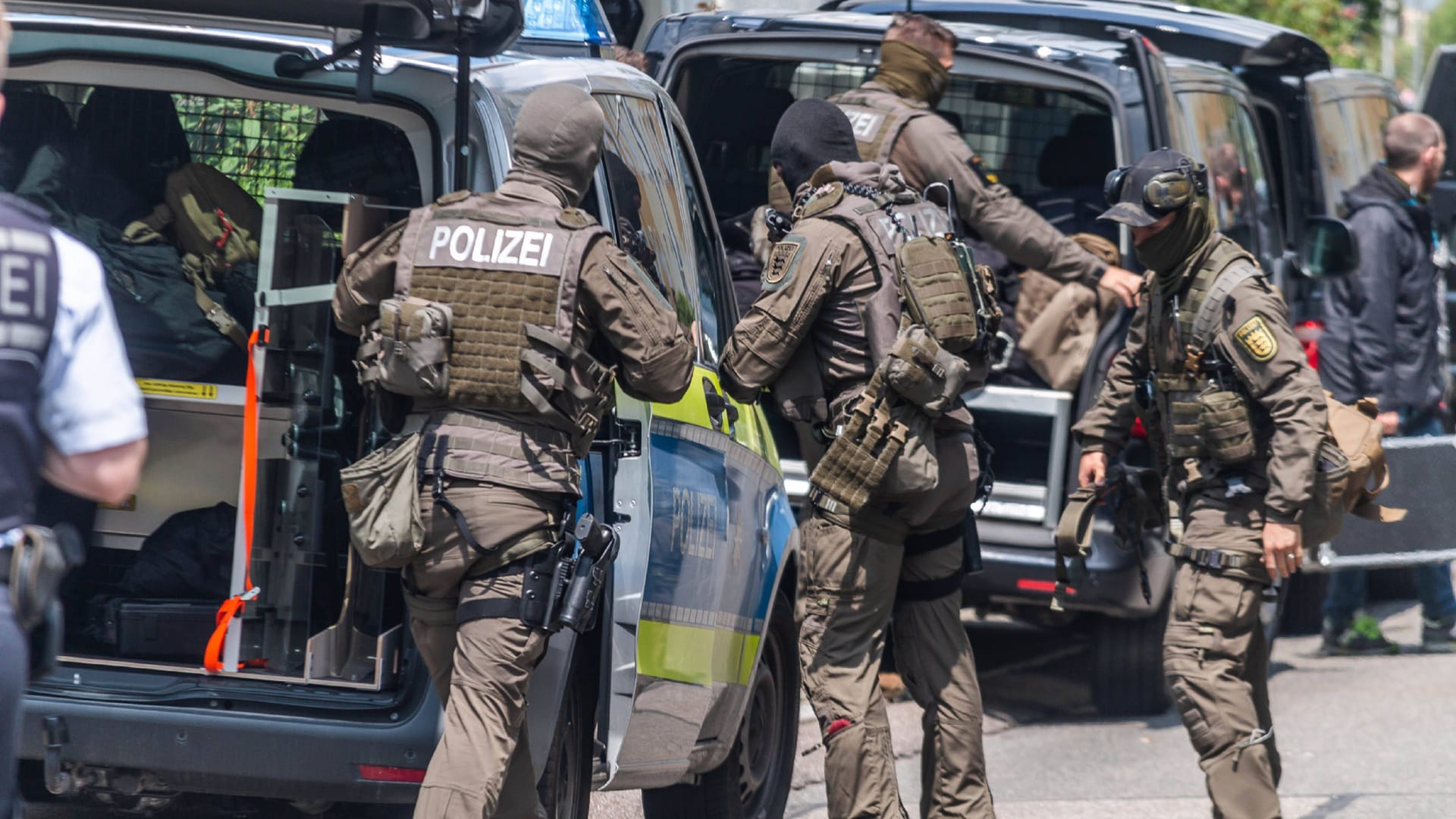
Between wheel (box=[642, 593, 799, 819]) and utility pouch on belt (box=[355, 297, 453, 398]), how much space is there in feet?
4.92

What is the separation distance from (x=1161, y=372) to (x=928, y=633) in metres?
0.93

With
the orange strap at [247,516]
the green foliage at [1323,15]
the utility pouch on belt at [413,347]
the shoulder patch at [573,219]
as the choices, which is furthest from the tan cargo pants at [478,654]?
the green foliage at [1323,15]

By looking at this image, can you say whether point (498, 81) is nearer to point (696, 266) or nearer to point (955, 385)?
point (696, 266)

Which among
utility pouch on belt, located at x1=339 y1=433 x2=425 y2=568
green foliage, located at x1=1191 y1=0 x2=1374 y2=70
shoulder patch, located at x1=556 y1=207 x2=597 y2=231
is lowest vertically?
green foliage, located at x1=1191 y1=0 x2=1374 y2=70

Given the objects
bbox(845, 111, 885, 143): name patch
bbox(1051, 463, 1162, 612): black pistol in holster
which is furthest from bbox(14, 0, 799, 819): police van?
bbox(845, 111, 885, 143): name patch

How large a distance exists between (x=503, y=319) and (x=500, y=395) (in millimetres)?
152

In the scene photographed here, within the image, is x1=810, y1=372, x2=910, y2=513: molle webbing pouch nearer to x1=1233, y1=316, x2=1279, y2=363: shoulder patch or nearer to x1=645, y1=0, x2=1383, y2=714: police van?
x1=1233, y1=316, x2=1279, y2=363: shoulder patch

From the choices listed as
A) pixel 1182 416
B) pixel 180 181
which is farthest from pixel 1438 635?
pixel 180 181

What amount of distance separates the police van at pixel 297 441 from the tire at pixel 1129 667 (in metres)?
2.37

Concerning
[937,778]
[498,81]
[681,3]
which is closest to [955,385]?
[937,778]

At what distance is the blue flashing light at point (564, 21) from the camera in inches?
194

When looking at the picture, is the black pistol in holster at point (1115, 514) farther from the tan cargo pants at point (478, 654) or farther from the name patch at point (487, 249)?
the name patch at point (487, 249)

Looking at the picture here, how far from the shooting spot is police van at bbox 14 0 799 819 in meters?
3.86

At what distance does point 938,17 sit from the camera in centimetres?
839
